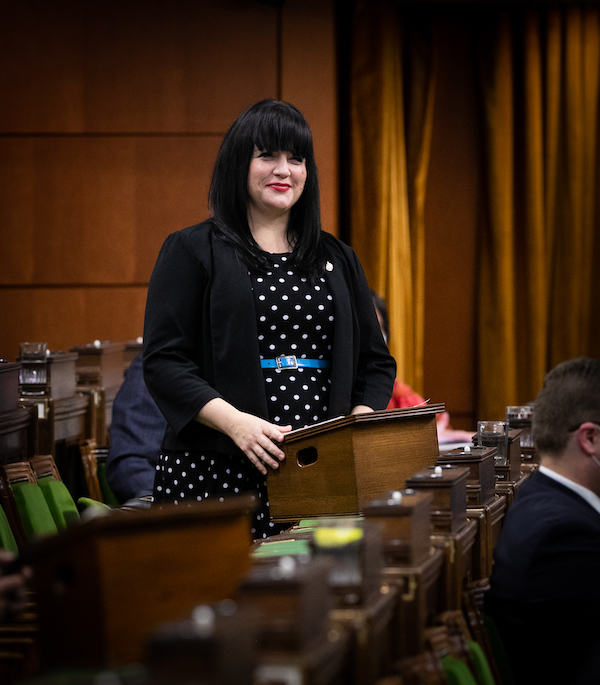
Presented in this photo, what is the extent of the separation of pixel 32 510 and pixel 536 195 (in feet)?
13.2

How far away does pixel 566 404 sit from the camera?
1795mm

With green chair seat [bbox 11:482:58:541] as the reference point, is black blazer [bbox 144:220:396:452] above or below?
above

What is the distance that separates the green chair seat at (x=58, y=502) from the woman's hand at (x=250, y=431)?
3.59 ft

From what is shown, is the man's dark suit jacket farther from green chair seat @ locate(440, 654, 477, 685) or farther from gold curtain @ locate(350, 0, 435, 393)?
gold curtain @ locate(350, 0, 435, 393)

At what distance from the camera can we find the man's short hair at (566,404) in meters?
1.78

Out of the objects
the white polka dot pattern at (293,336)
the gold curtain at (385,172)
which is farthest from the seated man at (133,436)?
the gold curtain at (385,172)

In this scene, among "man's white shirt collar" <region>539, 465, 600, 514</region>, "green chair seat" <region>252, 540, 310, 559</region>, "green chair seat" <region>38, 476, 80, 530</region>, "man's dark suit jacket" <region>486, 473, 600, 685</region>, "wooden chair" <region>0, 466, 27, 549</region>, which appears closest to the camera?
"green chair seat" <region>252, 540, 310, 559</region>

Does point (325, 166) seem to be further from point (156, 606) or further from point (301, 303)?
point (156, 606)

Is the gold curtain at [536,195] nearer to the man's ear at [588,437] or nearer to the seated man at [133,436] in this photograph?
the seated man at [133,436]

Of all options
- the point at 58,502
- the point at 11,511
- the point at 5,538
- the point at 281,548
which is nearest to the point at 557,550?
the point at 281,548

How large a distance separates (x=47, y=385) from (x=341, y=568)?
2564mm

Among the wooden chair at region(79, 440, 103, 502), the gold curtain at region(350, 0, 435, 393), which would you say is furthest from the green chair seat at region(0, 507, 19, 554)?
the gold curtain at region(350, 0, 435, 393)

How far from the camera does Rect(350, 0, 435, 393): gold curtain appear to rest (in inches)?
217

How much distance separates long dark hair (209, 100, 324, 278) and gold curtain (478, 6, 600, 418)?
12.5ft
